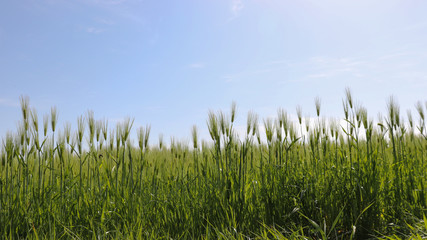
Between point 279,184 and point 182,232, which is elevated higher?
point 279,184

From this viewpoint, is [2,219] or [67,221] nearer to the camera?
[2,219]

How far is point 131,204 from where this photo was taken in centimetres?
220

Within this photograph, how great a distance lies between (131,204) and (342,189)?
1.47 metres

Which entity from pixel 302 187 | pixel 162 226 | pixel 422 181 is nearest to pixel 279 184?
pixel 302 187

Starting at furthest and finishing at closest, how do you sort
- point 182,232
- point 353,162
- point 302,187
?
point 353,162 < point 302,187 < point 182,232

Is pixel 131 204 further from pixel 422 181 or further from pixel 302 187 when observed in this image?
pixel 422 181

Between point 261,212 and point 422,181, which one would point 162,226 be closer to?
point 261,212

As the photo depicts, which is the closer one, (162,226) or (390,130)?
(162,226)

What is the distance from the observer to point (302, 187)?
92.7 inches

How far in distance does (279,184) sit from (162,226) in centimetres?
88

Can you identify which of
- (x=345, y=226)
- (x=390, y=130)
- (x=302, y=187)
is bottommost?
(x=345, y=226)

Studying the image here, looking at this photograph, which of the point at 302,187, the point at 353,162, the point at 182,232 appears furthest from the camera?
the point at 353,162

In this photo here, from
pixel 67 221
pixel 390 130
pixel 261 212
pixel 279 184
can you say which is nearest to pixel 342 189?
pixel 279 184

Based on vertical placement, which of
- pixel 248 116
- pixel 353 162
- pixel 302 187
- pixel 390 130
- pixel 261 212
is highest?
pixel 248 116
